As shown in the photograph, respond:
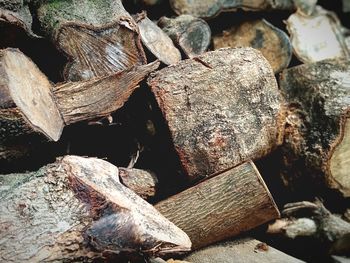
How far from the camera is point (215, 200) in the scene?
1.88 metres

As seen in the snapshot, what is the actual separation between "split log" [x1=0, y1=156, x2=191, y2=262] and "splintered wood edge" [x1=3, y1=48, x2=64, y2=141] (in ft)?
0.70

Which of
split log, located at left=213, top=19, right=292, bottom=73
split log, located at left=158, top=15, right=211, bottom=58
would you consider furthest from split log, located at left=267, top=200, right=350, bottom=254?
split log, located at left=158, top=15, right=211, bottom=58

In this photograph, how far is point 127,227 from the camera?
1.49 m

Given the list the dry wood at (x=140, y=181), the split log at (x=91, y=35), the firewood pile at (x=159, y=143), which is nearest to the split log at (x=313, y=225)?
the firewood pile at (x=159, y=143)

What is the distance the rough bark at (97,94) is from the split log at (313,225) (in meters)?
1.21

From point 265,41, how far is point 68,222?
1.85 meters

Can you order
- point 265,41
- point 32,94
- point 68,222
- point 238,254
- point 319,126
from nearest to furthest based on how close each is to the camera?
point 68,222
point 32,94
point 238,254
point 319,126
point 265,41

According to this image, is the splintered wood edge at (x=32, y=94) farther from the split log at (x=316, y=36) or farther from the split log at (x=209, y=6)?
the split log at (x=316, y=36)

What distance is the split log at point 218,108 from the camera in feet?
6.25

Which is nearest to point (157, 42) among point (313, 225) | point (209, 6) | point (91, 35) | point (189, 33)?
point (189, 33)

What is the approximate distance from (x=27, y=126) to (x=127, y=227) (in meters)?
0.62

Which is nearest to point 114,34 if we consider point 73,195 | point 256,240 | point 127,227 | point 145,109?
point 145,109

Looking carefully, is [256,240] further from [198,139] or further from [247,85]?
[247,85]

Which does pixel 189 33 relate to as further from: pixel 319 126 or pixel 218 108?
pixel 319 126
